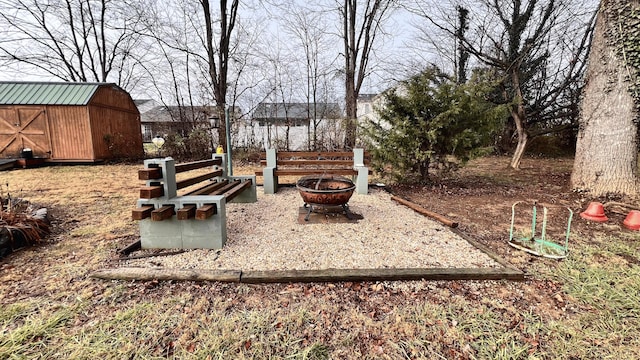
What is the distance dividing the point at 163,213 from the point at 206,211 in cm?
42

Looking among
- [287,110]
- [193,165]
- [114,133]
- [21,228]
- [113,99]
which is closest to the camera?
[21,228]

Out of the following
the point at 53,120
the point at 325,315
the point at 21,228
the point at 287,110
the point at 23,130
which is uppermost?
the point at 287,110

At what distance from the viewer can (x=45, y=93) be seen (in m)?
10.1

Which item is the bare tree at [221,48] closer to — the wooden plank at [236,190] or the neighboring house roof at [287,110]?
the neighboring house roof at [287,110]

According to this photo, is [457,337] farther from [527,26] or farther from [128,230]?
[527,26]

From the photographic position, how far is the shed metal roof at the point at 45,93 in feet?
32.1

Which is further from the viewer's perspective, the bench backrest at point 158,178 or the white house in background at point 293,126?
the white house in background at point 293,126

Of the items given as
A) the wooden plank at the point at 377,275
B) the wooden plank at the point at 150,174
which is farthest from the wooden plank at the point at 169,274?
the wooden plank at the point at 150,174

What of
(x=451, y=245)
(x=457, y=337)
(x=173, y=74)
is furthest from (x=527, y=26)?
(x=173, y=74)

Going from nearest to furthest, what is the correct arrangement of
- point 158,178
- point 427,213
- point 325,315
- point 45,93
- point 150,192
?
point 325,315
point 150,192
point 158,178
point 427,213
point 45,93

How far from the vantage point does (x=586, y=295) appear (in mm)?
2057

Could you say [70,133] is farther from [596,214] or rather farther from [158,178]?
Result: [596,214]

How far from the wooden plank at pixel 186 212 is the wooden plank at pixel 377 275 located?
90 centimetres

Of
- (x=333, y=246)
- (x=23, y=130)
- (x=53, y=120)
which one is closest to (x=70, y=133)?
(x=53, y=120)
